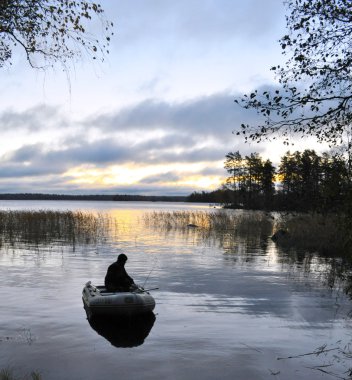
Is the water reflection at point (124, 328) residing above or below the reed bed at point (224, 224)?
below

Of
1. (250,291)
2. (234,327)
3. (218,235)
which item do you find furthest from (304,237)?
(234,327)

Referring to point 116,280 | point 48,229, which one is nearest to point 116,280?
point 116,280

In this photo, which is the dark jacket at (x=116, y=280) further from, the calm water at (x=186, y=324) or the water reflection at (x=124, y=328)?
the calm water at (x=186, y=324)

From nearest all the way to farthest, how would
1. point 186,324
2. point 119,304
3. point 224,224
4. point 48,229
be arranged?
point 186,324 → point 119,304 → point 48,229 → point 224,224

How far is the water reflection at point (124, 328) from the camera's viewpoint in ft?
36.6

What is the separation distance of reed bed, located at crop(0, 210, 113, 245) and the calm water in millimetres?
9106

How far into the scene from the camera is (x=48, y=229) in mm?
38344

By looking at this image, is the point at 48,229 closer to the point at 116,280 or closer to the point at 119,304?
the point at 116,280

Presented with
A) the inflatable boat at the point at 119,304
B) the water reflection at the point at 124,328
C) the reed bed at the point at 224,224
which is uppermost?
the reed bed at the point at 224,224

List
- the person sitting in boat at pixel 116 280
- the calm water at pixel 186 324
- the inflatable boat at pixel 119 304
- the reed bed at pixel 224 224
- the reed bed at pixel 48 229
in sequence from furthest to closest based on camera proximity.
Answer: the reed bed at pixel 224 224 < the reed bed at pixel 48 229 < the person sitting in boat at pixel 116 280 < the inflatable boat at pixel 119 304 < the calm water at pixel 186 324

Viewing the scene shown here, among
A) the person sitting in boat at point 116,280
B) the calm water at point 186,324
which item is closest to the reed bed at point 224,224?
the calm water at point 186,324

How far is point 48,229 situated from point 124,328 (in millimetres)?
27735

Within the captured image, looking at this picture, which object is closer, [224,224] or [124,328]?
[124,328]

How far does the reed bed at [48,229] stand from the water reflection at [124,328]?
2030 cm
